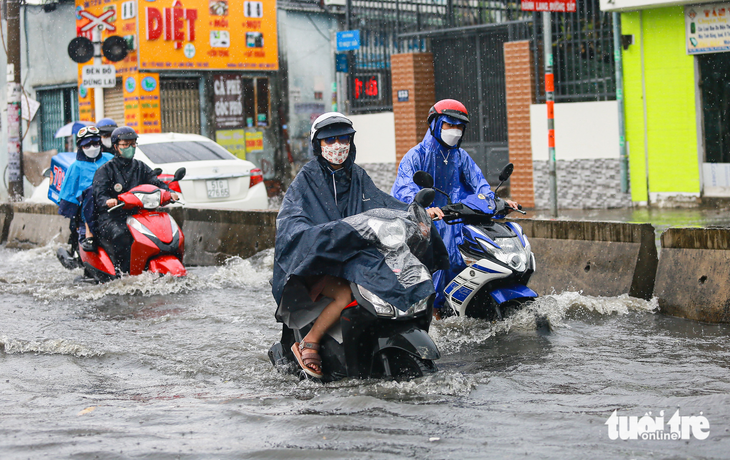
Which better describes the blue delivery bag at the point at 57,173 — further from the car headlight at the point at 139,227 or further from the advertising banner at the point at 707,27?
the advertising banner at the point at 707,27

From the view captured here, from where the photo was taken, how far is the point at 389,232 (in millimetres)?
4883

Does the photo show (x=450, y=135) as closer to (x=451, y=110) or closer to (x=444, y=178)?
(x=451, y=110)

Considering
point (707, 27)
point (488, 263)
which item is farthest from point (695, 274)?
point (707, 27)

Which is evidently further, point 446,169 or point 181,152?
point 181,152

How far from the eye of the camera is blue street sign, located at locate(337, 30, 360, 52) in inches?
739

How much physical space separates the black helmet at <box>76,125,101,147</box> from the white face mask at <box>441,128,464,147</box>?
16.4ft

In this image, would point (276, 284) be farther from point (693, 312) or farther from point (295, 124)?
point (295, 124)

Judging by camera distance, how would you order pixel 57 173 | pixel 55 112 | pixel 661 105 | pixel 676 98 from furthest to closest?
1. pixel 55 112
2. pixel 661 105
3. pixel 676 98
4. pixel 57 173

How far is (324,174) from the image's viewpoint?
5.40 metres

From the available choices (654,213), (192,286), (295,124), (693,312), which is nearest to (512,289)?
(693,312)

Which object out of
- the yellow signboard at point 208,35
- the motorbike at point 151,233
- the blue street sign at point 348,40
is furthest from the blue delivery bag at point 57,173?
the yellow signboard at point 208,35

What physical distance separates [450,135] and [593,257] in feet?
6.39

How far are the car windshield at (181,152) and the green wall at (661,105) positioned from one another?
6361mm

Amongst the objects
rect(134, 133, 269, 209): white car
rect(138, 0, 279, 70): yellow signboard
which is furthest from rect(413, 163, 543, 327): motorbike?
rect(138, 0, 279, 70): yellow signboard
